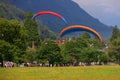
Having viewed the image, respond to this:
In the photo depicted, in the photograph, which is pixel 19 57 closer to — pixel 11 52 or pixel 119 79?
pixel 11 52

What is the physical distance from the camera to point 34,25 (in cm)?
13150

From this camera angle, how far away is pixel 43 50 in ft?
313

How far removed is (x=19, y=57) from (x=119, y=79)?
46261 millimetres

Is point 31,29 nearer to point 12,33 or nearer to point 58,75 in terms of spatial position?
point 12,33

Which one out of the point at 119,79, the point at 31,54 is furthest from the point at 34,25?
the point at 119,79

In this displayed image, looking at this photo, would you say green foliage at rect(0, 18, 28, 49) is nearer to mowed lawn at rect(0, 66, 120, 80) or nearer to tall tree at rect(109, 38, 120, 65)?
mowed lawn at rect(0, 66, 120, 80)

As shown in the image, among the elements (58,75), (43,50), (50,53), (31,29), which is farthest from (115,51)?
(58,75)

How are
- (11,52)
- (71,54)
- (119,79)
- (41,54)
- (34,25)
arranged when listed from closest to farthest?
(119,79) → (11,52) → (41,54) → (71,54) → (34,25)

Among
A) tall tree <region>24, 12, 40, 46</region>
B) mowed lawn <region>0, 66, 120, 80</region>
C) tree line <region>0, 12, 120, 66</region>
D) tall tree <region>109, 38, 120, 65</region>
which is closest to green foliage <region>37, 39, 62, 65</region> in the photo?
tree line <region>0, 12, 120, 66</region>

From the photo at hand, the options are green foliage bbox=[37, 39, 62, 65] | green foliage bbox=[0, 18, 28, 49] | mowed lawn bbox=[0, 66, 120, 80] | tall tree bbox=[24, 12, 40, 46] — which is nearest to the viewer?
mowed lawn bbox=[0, 66, 120, 80]

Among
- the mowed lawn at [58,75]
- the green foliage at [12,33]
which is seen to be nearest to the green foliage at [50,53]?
the green foliage at [12,33]

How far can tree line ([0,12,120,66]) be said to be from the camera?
70375 mm

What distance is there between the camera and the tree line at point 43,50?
7038 cm

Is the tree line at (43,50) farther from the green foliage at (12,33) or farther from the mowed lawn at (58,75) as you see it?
the mowed lawn at (58,75)
